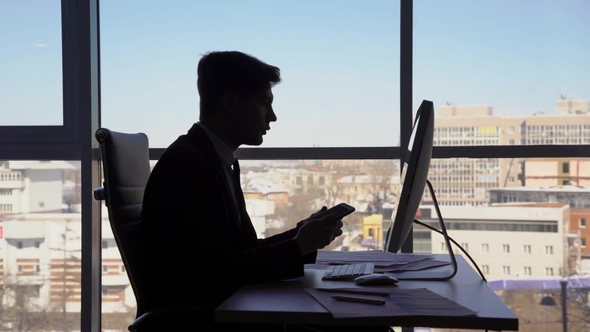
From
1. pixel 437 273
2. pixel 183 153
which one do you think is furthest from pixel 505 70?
pixel 183 153

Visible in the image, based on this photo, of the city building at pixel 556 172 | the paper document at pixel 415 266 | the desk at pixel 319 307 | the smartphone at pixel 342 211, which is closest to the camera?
the desk at pixel 319 307

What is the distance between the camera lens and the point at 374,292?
5.35 feet

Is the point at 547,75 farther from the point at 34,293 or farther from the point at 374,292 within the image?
the point at 34,293

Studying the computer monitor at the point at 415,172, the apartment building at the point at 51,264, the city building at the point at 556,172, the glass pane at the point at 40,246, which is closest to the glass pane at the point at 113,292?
the apartment building at the point at 51,264

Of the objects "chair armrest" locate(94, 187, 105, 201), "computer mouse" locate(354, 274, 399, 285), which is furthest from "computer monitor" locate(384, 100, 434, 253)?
"chair armrest" locate(94, 187, 105, 201)

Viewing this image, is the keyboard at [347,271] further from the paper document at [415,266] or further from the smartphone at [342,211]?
the smartphone at [342,211]

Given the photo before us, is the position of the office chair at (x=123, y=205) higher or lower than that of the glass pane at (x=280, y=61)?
lower

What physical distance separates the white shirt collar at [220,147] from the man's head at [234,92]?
0.03 meters

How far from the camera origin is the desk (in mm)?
1387

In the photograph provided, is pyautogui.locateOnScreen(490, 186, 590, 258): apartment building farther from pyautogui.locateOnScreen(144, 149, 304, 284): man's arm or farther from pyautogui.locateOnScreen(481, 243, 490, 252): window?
pyautogui.locateOnScreen(144, 149, 304, 284): man's arm

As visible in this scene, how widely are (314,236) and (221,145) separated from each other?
52 cm

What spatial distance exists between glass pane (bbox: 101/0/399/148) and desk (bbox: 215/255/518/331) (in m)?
1.47

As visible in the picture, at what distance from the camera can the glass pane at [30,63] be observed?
3314mm

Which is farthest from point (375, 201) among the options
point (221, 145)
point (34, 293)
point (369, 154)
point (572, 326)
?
point (34, 293)
